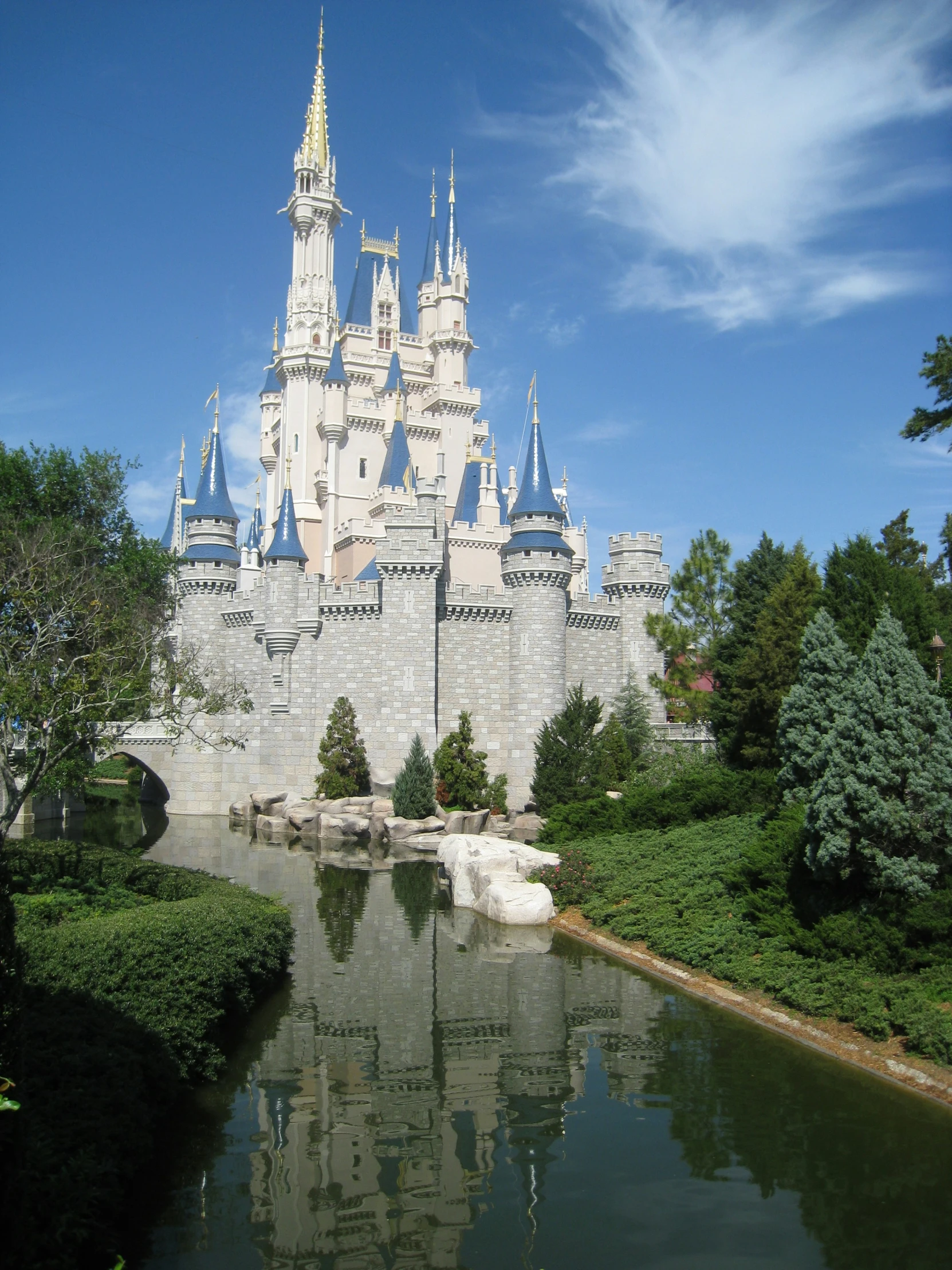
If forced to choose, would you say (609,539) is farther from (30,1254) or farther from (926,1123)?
(30,1254)

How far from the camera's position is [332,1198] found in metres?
6.88

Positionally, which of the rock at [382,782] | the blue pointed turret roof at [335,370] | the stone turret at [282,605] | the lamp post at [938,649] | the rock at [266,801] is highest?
the blue pointed turret roof at [335,370]

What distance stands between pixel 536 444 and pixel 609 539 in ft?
13.8

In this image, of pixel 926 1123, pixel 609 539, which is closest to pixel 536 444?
pixel 609 539

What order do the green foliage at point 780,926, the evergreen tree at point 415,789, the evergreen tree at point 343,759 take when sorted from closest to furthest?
the green foliage at point 780,926 < the evergreen tree at point 415,789 < the evergreen tree at point 343,759

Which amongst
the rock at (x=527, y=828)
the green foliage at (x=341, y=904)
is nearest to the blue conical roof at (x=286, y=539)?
the rock at (x=527, y=828)

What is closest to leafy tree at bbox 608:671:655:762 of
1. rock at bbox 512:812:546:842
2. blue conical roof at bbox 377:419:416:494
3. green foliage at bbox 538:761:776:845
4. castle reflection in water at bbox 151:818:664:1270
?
rock at bbox 512:812:546:842

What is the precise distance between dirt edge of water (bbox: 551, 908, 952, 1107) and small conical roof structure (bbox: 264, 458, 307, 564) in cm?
1968

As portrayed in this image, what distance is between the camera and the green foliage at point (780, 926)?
9.88 meters

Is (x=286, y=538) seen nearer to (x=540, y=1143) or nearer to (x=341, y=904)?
(x=341, y=904)

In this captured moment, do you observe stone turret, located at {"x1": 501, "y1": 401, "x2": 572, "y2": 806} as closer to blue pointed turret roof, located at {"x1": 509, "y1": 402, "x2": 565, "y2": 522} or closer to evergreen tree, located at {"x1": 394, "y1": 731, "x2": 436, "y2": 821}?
blue pointed turret roof, located at {"x1": 509, "y1": 402, "x2": 565, "y2": 522}

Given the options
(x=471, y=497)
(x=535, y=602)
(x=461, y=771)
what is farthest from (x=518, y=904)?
(x=471, y=497)

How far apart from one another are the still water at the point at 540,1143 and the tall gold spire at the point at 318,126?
3669 centimetres

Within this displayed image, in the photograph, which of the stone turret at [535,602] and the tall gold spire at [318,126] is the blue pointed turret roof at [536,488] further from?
the tall gold spire at [318,126]
